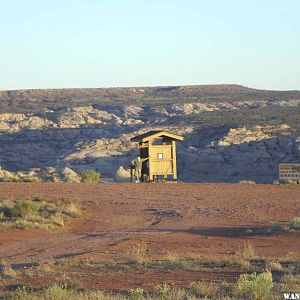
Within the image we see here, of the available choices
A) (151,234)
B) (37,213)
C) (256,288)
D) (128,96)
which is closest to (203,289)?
(256,288)

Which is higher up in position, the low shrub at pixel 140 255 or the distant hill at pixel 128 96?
the distant hill at pixel 128 96

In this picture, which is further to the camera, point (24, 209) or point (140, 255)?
point (24, 209)

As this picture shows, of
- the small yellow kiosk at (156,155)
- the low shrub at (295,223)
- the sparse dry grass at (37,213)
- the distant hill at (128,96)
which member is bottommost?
the low shrub at (295,223)

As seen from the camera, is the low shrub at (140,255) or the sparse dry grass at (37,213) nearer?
the low shrub at (140,255)

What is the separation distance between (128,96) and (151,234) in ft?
396

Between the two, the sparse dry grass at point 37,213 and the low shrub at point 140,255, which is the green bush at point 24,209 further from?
the low shrub at point 140,255

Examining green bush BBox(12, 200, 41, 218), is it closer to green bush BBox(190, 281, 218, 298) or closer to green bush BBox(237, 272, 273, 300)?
green bush BBox(190, 281, 218, 298)

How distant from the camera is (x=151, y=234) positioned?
2164cm

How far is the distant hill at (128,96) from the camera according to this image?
12471 cm

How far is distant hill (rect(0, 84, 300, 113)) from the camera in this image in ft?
409

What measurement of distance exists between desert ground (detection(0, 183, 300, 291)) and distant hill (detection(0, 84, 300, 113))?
85060 millimetres

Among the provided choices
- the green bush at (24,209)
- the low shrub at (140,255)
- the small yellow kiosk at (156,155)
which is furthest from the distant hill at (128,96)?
the low shrub at (140,255)

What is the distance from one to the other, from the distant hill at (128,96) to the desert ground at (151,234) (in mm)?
85060

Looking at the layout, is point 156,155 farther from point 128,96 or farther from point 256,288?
point 128,96
